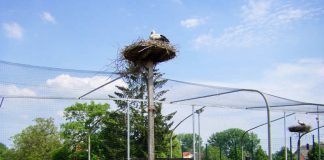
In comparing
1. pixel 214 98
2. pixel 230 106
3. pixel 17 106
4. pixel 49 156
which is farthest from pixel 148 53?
pixel 49 156

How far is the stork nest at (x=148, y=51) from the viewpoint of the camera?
5434 millimetres

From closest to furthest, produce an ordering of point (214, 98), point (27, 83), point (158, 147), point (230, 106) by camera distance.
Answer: point (27, 83) < point (214, 98) < point (230, 106) < point (158, 147)

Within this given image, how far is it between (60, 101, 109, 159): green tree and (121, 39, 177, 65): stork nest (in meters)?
18.4

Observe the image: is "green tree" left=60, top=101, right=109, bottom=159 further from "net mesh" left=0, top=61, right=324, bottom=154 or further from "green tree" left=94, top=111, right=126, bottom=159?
"net mesh" left=0, top=61, right=324, bottom=154

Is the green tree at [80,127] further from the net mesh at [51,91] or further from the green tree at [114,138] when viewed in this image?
the net mesh at [51,91]

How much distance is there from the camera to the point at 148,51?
5465mm

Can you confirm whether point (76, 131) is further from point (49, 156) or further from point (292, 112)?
point (292, 112)

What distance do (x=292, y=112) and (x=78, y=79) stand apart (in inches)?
243

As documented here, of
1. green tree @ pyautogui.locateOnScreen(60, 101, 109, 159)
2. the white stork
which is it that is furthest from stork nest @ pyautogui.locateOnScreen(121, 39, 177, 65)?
green tree @ pyautogui.locateOnScreen(60, 101, 109, 159)

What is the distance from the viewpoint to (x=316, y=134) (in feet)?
40.3

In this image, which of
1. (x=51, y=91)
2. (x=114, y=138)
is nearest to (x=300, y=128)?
(x=51, y=91)

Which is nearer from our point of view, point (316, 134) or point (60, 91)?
point (60, 91)

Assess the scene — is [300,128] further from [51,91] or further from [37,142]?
[37,142]

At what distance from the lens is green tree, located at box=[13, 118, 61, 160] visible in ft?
70.3
